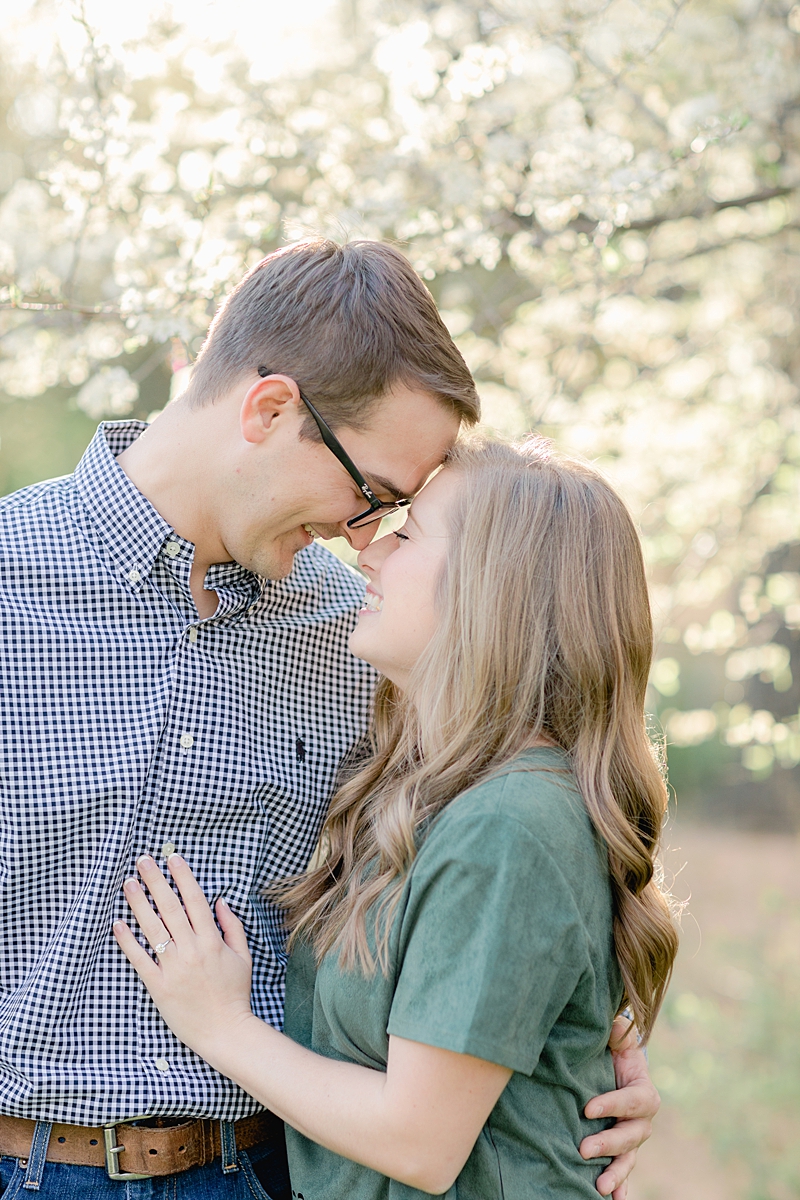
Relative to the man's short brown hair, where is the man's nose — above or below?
below

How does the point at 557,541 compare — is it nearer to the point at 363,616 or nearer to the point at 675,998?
the point at 363,616

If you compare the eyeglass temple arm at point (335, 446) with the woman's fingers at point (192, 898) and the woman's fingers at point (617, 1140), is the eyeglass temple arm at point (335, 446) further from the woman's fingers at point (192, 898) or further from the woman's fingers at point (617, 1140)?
the woman's fingers at point (617, 1140)

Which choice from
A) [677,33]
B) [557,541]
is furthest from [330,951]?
[677,33]

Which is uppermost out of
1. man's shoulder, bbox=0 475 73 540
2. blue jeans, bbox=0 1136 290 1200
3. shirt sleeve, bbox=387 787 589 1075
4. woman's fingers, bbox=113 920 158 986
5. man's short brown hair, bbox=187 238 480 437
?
man's short brown hair, bbox=187 238 480 437

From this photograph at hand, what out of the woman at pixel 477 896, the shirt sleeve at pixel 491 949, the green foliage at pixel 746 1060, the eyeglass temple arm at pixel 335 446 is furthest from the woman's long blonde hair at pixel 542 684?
the green foliage at pixel 746 1060

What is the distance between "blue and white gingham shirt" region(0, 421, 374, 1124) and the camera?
5.79ft

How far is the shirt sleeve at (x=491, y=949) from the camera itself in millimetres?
1444

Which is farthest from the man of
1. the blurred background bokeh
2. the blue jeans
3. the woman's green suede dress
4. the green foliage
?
the green foliage

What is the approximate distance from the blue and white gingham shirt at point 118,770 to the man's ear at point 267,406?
0.23m

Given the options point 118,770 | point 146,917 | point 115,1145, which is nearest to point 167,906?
point 146,917

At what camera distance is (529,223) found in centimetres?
340

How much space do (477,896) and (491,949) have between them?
0.23 ft

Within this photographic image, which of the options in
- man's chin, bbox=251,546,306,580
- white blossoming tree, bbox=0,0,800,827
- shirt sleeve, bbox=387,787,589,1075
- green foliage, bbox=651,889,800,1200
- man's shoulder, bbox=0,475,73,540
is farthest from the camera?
green foliage, bbox=651,889,800,1200

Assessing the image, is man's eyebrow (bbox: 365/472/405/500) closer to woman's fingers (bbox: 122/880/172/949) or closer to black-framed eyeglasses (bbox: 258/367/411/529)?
black-framed eyeglasses (bbox: 258/367/411/529)
